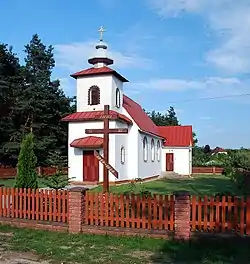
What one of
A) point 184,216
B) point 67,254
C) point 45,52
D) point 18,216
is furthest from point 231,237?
point 45,52

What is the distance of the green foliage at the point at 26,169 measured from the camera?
39.1 feet

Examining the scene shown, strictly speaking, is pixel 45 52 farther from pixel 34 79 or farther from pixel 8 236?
pixel 8 236

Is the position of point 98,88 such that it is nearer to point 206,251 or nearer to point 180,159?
point 180,159

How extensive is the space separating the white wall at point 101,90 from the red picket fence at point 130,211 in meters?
17.1

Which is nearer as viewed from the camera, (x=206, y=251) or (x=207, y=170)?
(x=206, y=251)

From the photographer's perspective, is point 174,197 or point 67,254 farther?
point 174,197

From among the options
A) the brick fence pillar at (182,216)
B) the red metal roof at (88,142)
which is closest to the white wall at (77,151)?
the red metal roof at (88,142)

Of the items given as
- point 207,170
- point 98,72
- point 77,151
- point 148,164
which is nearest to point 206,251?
point 77,151

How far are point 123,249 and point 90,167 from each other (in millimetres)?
17699

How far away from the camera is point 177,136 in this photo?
132 ft

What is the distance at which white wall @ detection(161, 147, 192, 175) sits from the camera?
38938 millimetres

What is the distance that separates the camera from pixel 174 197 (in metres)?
8.34

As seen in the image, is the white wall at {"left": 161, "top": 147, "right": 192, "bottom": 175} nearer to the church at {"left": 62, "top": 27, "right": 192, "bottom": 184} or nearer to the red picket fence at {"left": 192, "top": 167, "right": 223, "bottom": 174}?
the red picket fence at {"left": 192, "top": 167, "right": 223, "bottom": 174}

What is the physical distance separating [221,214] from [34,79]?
111 ft
